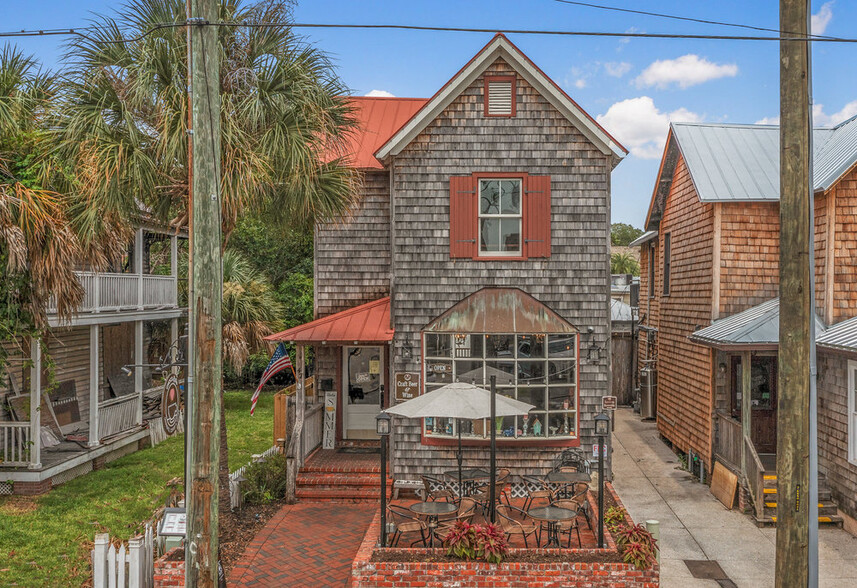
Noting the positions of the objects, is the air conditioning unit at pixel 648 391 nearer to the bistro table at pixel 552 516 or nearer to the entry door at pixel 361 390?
the entry door at pixel 361 390

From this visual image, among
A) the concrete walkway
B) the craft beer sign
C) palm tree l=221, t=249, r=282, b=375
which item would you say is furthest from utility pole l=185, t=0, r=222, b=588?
palm tree l=221, t=249, r=282, b=375

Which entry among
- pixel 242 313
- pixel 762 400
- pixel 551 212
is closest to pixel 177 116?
pixel 551 212

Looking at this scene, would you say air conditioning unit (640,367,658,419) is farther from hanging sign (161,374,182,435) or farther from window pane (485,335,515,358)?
hanging sign (161,374,182,435)

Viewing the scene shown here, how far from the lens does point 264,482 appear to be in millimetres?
11969

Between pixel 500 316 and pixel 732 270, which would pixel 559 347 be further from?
pixel 732 270

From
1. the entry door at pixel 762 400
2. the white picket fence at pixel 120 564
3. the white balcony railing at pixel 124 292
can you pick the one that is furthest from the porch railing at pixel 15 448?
the entry door at pixel 762 400

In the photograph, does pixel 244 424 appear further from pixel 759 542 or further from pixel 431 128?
pixel 759 542

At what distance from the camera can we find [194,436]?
6637mm

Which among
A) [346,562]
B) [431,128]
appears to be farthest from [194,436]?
[431,128]

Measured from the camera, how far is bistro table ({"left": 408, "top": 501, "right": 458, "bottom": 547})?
8680 millimetres

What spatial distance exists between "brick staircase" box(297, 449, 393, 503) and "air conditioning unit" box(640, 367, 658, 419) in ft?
35.5

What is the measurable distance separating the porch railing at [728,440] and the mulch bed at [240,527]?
8.51m

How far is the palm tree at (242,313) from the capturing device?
19.0 meters

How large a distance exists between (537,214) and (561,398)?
11.0 ft
